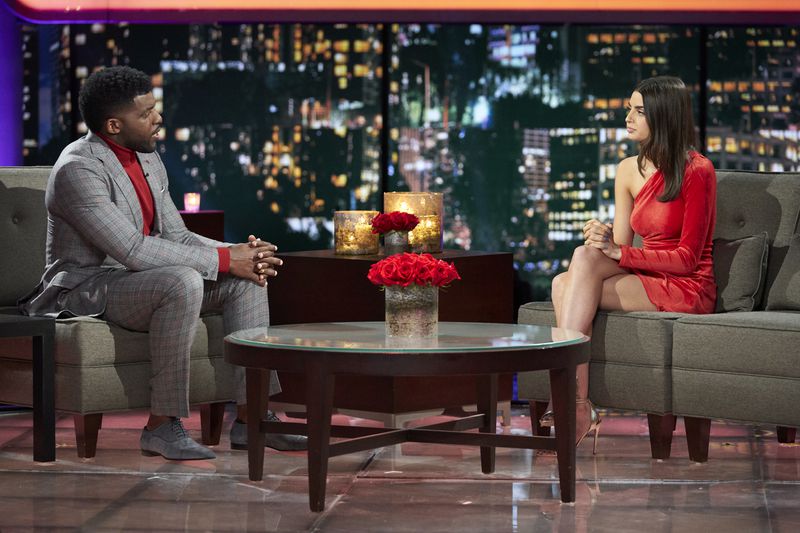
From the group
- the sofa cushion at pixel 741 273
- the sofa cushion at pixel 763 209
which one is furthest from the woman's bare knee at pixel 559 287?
the sofa cushion at pixel 763 209

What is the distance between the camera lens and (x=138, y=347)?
4348mm

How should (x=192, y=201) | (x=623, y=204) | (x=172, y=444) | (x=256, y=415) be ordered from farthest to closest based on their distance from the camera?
(x=192, y=201), (x=623, y=204), (x=172, y=444), (x=256, y=415)

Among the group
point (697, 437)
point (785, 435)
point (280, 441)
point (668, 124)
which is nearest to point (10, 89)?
point (280, 441)

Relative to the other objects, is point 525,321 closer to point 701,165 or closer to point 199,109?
point 701,165

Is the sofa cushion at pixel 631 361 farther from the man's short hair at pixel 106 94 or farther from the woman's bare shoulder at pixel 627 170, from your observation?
the man's short hair at pixel 106 94

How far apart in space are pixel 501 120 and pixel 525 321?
2.19m

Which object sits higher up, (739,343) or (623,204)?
(623,204)

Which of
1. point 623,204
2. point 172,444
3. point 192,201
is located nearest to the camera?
point 172,444

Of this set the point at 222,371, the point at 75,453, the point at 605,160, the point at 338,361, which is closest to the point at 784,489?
the point at 338,361

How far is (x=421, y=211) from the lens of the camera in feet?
16.1

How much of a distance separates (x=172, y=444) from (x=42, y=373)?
470 mm

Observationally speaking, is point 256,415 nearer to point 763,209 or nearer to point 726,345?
point 726,345

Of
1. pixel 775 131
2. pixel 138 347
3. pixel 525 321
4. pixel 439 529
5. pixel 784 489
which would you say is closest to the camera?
pixel 439 529

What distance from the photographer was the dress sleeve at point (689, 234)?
179 inches
